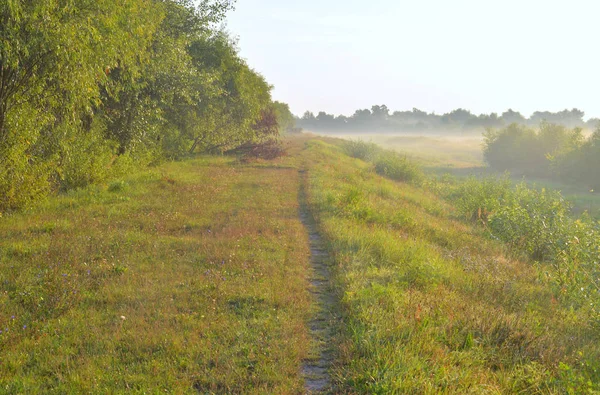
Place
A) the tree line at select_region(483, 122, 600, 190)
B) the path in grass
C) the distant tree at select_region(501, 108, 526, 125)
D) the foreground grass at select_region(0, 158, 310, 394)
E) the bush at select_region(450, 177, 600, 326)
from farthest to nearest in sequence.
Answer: the distant tree at select_region(501, 108, 526, 125), the tree line at select_region(483, 122, 600, 190), the bush at select_region(450, 177, 600, 326), the path in grass, the foreground grass at select_region(0, 158, 310, 394)

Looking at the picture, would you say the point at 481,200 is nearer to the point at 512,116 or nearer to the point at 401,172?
the point at 401,172

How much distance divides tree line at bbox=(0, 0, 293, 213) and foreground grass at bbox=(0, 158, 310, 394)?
2.01m

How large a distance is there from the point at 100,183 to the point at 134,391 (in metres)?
13.2

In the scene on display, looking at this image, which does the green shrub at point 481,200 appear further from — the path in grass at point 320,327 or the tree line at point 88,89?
the tree line at point 88,89

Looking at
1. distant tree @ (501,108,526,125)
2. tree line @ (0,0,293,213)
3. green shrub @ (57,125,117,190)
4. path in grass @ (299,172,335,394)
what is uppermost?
distant tree @ (501,108,526,125)

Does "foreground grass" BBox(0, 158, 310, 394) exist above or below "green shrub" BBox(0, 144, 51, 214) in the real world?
below

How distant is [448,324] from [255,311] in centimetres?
305

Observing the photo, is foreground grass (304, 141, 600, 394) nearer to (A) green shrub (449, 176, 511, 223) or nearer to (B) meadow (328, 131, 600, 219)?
(A) green shrub (449, 176, 511, 223)

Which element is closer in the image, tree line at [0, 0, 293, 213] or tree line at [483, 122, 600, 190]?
tree line at [0, 0, 293, 213]

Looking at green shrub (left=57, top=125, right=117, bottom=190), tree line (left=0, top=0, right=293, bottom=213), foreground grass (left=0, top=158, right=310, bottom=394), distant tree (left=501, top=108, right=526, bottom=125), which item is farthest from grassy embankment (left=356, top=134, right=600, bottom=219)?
distant tree (left=501, top=108, right=526, bottom=125)

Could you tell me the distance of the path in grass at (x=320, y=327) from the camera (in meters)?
4.89

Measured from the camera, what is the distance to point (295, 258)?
930 cm

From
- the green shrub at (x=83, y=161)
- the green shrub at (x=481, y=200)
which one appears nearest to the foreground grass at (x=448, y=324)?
the green shrub at (x=481, y=200)

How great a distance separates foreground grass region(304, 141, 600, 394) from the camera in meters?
4.80
